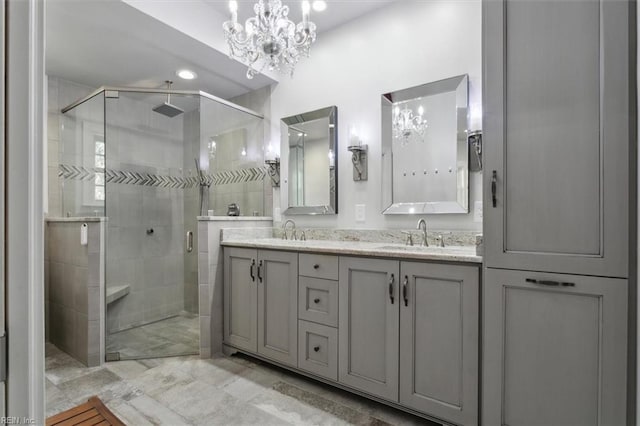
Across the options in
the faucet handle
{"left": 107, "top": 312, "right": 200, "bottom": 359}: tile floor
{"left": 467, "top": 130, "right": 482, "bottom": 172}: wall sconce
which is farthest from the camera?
{"left": 107, "top": 312, "right": 200, "bottom": 359}: tile floor

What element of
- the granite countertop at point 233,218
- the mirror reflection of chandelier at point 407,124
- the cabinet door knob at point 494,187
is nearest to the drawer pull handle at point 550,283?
→ the cabinet door knob at point 494,187

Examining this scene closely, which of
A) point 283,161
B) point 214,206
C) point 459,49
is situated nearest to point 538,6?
point 459,49

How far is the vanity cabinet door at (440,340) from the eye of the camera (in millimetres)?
1541

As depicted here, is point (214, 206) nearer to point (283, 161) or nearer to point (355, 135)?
point (283, 161)

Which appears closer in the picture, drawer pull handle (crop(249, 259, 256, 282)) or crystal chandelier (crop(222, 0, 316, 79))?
crystal chandelier (crop(222, 0, 316, 79))

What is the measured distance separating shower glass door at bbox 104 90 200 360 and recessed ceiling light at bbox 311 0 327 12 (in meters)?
1.29

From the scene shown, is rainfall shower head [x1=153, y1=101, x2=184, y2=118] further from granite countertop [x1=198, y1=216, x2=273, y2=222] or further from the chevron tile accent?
granite countertop [x1=198, y1=216, x2=273, y2=222]

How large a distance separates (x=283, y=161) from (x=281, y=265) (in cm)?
124

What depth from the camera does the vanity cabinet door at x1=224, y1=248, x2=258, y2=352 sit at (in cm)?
241

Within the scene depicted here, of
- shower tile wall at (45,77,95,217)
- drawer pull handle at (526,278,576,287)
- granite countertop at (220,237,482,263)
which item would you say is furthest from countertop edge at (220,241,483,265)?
shower tile wall at (45,77,95,217)

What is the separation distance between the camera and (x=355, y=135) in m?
2.61

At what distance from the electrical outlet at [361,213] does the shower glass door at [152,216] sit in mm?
1511

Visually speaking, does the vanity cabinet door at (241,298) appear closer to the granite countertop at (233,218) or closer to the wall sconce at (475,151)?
the granite countertop at (233,218)

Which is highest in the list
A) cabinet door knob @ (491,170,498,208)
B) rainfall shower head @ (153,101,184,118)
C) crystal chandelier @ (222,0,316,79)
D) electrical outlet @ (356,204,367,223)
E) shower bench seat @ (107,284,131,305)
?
crystal chandelier @ (222,0,316,79)
